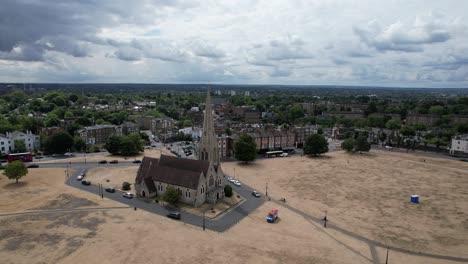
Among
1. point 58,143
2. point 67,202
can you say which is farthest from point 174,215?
point 58,143

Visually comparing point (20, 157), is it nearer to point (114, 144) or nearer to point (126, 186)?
point (114, 144)

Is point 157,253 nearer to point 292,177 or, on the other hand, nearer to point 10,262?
point 10,262

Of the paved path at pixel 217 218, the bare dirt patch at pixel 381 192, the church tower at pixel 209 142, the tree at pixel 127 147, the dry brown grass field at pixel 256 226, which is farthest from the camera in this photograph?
the tree at pixel 127 147

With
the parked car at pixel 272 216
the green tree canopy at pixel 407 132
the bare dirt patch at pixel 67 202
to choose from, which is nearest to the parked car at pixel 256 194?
the parked car at pixel 272 216

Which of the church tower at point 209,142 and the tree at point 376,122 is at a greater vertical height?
the church tower at point 209,142

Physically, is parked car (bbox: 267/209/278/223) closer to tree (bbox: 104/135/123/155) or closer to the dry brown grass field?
the dry brown grass field

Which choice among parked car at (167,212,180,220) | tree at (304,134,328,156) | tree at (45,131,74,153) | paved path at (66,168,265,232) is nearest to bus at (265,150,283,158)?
tree at (304,134,328,156)

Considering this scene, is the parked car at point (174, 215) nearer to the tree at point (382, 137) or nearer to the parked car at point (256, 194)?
the parked car at point (256, 194)
